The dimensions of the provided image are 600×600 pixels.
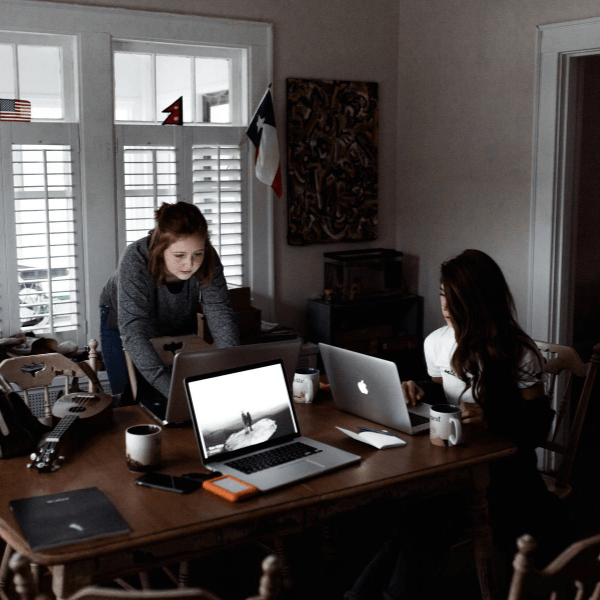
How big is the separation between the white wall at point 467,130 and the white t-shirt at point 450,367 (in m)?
1.54

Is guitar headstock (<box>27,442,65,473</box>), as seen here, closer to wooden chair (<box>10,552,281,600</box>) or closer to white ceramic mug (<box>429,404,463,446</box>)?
wooden chair (<box>10,552,281,600</box>)

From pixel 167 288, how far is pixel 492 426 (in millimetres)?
1290

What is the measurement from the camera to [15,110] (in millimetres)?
3807

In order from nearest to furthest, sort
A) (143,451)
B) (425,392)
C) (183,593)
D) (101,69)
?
(183,593) → (143,451) → (425,392) → (101,69)

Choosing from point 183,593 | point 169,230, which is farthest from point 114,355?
point 183,593

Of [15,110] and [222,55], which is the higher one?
[222,55]

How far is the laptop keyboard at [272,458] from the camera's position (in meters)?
2.14

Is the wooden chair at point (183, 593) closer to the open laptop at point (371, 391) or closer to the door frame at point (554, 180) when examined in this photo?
the open laptop at point (371, 391)

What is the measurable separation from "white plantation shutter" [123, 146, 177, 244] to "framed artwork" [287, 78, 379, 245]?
2.23ft

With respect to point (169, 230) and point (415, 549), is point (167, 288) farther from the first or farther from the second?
point (415, 549)

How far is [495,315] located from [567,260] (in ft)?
5.73

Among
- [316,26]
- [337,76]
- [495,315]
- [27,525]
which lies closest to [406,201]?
[337,76]

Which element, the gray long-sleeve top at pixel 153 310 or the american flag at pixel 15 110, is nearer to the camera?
the gray long-sleeve top at pixel 153 310

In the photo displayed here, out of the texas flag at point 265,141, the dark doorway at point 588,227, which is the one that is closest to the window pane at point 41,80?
the texas flag at point 265,141
